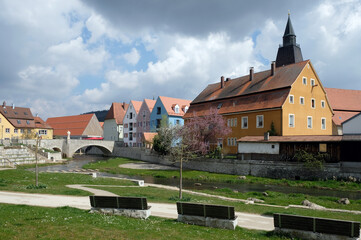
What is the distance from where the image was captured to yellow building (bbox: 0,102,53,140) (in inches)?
3130

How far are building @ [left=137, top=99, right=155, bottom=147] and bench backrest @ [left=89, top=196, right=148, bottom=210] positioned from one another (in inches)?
2639

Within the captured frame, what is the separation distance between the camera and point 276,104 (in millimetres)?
46906

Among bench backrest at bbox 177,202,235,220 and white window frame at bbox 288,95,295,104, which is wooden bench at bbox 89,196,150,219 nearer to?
bench backrest at bbox 177,202,235,220

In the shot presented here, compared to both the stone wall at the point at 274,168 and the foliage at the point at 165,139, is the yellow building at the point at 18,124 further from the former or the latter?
the stone wall at the point at 274,168

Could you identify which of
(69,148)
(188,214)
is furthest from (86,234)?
(69,148)

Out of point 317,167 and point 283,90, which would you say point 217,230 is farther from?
point 283,90

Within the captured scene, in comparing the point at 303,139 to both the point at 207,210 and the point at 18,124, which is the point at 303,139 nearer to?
the point at 207,210

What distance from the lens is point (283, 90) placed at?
157 feet

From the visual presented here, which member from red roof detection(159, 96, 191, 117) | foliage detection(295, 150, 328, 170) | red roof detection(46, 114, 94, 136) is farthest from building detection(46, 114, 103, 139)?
foliage detection(295, 150, 328, 170)

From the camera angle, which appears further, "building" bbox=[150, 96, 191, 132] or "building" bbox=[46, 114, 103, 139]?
"building" bbox=[46, 114, 103, 139]

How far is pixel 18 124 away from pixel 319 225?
8766 centimetres

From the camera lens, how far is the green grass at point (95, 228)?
10172 millimetres

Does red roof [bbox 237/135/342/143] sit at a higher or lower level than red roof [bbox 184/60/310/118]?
lower

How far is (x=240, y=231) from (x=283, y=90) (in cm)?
3911
